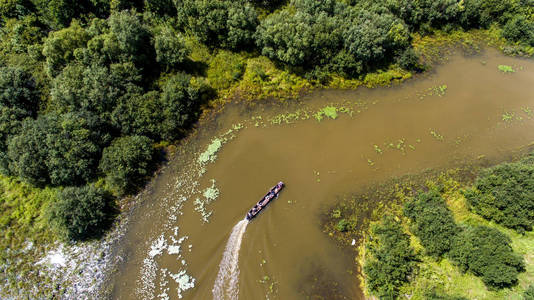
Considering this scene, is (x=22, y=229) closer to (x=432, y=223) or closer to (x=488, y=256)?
(x=432, y=223)

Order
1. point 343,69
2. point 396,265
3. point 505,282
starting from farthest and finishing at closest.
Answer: point 343,69, point 396,265, point 505,282

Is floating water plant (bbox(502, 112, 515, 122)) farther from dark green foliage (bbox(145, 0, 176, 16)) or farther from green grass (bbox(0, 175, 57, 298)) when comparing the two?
green grass (bbox(0, 175, 57, 298))

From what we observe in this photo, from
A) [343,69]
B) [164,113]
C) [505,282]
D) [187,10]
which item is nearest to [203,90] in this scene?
[164,113]

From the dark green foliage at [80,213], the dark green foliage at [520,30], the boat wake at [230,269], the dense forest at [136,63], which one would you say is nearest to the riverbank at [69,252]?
the dark green foliage at [80,213]

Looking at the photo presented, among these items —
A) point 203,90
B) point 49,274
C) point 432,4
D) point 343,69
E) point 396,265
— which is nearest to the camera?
point 396,265

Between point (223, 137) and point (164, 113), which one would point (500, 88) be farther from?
point (164, 113)

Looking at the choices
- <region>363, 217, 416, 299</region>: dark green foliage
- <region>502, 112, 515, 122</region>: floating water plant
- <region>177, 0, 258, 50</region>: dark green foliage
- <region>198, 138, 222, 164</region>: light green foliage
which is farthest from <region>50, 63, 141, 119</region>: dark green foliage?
<region>502, 112, 515, 122</region>: floating water plant
